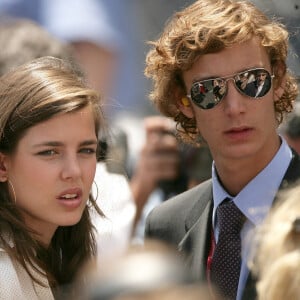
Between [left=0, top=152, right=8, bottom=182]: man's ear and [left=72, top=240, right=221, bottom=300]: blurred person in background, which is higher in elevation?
[left=72, top=240, right=221, bottom=300]: blurred person in background

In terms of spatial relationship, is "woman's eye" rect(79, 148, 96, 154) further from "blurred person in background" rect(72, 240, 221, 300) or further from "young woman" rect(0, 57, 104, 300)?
"blurred person in background" rect(72, 240, 221, 300)

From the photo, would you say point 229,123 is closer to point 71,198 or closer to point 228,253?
point 228,253

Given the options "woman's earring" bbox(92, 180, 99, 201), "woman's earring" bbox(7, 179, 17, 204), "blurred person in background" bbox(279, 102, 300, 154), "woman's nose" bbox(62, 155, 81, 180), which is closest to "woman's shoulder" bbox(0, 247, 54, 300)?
"woman's earring" bbox(7, 179, 17, 204)

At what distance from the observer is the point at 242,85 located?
3475 mm

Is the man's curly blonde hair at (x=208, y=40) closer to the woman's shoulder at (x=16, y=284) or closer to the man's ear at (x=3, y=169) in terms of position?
the man's ear at (x=3, y=169)

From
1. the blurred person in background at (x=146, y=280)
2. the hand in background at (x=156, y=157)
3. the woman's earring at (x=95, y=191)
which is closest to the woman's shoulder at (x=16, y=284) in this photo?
the woman's earring at (x=95, y=191)

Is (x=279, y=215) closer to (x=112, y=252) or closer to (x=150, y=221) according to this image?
(x=112, y=252)

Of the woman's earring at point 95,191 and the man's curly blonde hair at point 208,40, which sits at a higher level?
the man's curly blonde hair at point 208,40

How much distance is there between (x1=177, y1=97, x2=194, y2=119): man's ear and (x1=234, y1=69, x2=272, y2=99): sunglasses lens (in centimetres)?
37

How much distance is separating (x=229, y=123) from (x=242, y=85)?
0.16m

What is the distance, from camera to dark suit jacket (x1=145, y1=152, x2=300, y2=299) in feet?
11.5

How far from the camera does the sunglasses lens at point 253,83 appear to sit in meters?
3.47

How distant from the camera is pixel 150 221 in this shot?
3932 mm

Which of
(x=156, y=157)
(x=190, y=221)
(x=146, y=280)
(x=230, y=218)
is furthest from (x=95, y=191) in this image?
(x=146, y=280)
